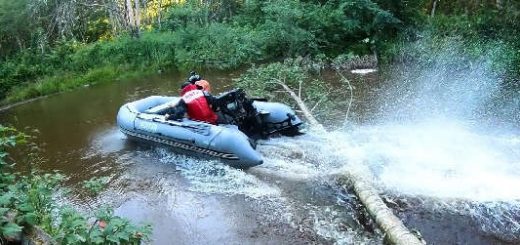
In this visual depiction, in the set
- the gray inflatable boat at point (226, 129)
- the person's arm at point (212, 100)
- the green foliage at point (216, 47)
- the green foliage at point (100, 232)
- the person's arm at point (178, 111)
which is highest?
the green foliage at point (100, 232)

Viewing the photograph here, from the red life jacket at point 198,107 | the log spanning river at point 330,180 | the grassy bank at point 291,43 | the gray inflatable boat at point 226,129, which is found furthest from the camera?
the grassy bank at point 291,43

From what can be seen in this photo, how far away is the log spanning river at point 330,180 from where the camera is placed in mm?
5594

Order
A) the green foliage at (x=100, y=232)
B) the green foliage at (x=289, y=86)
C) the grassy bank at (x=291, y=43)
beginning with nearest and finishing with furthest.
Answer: the green foliage at (x=100, y=232) → the green foliage at (x=289, y=86) → the grassy bank at (x=291, y=43)

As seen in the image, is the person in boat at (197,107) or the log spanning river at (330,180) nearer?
the log spanning river at (330,180)

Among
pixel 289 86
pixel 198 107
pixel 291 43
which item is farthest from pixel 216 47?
pixel 198 107

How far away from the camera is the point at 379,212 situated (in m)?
5.26

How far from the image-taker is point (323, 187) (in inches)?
263

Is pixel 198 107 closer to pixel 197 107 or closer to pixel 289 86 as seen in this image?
pixel 197 107

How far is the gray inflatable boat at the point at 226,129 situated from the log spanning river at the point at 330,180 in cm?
22

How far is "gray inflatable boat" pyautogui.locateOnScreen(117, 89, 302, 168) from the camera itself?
739cm

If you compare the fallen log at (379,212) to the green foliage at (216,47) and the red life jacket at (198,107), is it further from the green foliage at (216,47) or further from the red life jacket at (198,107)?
the green foliage at (216,47)

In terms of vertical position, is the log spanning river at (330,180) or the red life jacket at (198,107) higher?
the red life jacket at (198,107)

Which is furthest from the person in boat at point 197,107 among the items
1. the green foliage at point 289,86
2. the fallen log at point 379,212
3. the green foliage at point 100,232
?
the green foliage at point 100,232

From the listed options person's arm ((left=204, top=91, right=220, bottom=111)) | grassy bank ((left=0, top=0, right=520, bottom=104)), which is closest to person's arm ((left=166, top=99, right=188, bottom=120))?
person's arm ((left=204, top=91, right=220, bottom=111))
